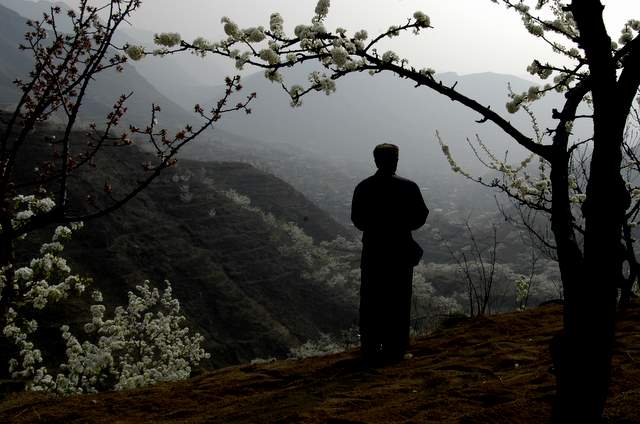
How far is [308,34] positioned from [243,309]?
29630 mm

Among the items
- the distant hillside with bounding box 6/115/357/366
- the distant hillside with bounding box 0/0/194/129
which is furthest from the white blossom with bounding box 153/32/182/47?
the distant hillside with bounding box 0/0/194/129

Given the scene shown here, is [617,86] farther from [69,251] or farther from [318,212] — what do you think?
[318,212]

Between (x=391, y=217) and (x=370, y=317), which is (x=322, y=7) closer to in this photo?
(x=391, y=217)

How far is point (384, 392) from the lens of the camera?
13.0 ft

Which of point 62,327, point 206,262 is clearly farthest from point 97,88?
point 62,327

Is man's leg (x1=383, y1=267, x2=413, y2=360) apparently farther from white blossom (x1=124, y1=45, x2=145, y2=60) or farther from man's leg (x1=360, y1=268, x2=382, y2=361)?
white blossom (x1=124, y1=45, x2=145, y2=60)

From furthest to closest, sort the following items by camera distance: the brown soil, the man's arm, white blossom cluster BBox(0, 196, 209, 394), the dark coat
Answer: the man's arm < the dark coat < white blossom cluster BBox(0, 196, 209, 394) < the brown soil

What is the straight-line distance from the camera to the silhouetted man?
522 cm

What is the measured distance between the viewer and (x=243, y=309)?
31.5m

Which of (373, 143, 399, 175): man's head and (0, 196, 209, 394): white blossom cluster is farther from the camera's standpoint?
(373, 143, 399, 175): man's head

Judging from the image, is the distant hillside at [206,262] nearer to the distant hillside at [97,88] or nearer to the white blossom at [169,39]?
the white blossom at [169,39]

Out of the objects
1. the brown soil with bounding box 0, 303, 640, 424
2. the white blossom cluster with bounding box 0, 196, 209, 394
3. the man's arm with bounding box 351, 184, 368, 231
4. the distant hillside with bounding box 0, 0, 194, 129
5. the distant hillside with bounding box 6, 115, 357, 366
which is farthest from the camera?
the distant hillside with bounding box 0, 0, 194, 129

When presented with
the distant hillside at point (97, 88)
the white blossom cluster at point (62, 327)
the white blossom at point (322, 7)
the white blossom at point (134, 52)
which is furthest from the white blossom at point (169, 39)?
the distant hillside at point (97, 88)

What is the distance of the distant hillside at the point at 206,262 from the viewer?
2875 cm
